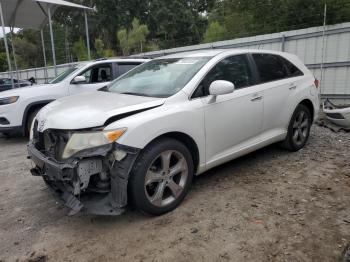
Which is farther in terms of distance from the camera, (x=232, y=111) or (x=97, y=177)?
(x=232, y=111)

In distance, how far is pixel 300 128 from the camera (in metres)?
5.20

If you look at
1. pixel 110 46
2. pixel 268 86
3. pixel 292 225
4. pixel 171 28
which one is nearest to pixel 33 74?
pixel 110 46

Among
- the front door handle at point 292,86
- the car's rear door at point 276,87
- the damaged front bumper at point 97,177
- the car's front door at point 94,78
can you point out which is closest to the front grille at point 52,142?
Result: the damaged front bumper at point 97,177

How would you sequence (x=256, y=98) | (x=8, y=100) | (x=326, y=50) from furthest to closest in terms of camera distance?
1. (x=326, y=50)
2. (x=8, y=100)
3. (x=256, y=98)

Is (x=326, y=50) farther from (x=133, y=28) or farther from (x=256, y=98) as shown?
(x=133, y=28)

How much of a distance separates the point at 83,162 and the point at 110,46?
111 ft

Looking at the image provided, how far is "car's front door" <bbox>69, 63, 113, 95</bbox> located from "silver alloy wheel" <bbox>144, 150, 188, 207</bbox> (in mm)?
4700

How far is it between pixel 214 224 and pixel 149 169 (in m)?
0.82

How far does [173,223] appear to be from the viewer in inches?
127

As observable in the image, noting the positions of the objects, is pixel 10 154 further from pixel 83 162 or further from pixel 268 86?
pixel 268 86

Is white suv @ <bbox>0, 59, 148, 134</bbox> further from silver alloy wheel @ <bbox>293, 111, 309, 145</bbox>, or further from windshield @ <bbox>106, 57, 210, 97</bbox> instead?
silver alloy wheel @ <bbox>293, 111, 309, 145</bbox>

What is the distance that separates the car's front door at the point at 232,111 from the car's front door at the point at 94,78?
4.27 metres

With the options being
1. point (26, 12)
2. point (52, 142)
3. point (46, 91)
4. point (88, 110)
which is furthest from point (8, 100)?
point (26, 12)

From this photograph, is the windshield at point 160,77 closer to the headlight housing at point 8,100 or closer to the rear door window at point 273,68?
the rear door window at point 273,68
